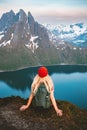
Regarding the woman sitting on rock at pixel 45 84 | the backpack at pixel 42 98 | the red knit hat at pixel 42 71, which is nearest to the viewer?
the red knit hat at pixel 42 71

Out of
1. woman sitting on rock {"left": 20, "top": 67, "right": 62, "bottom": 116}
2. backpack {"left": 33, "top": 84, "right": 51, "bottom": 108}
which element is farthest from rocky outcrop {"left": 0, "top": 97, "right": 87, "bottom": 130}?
woman sitting on rock {"left": 20, "top": 67, "right": 62, "bottom": 116}

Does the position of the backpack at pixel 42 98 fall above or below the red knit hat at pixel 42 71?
below

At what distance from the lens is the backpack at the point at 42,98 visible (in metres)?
18.6

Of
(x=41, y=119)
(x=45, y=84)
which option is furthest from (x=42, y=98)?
(x=41, y=119)

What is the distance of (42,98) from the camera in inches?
741

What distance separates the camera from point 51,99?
1825cm

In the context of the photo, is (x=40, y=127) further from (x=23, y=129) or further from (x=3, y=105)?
(x=3, y=105)

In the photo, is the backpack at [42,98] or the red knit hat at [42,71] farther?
the backpack at [42,98]

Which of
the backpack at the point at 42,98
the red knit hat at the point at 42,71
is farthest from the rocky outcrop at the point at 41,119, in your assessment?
the red knit hat at the point at 42,71

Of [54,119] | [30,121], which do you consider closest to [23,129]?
[30,121]

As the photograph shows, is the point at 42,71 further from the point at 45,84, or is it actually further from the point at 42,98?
the point at 42,98

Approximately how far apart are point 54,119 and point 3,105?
4.37 m

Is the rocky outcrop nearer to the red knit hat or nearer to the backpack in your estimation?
the backpack

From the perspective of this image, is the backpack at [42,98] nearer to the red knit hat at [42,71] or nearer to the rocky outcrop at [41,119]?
the rocky outcrop at [41,119]
